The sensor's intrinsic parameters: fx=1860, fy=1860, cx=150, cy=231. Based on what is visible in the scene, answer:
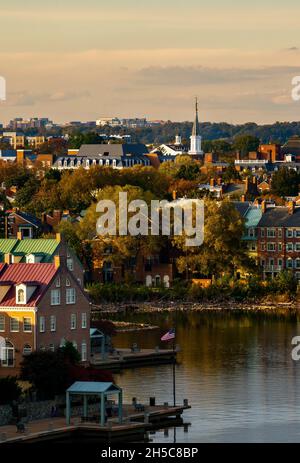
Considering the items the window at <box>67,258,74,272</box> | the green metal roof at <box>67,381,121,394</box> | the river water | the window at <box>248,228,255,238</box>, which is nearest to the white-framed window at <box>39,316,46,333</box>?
the window at <box>67,258,74,272</box>

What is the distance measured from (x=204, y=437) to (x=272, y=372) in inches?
658

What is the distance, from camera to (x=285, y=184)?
503 ft

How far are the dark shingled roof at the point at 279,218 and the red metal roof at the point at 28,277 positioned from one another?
50145 mm

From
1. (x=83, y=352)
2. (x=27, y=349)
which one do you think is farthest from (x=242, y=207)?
(x=27, y=349)

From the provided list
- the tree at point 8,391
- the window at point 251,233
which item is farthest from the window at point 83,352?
the window at point 251,233

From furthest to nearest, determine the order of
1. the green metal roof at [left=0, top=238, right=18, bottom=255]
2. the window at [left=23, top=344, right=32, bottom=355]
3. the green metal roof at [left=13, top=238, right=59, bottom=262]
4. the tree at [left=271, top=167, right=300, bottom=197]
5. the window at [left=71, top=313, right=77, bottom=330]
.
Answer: the tree at [left=271, top=167, right=300, bottom=197] → the green metal roof at [left=0, top=238, right=18, bottom=255] → the green metal roof at [left=13, top=238, right=59, bottom=262] → the window at [left=71, top=313, right=77, bottom=330] → the window at [left=23, top=344, right=32, bottom=355]

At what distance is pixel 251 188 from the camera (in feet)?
480

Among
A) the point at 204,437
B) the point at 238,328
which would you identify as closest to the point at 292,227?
the point at 238,328

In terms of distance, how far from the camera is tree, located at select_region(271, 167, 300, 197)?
151 metres

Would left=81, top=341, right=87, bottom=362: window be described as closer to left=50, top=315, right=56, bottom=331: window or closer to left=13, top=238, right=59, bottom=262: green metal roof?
left=50, top=315, right=56, bottom=331: window

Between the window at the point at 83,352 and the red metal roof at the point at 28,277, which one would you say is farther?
the window at the point at 83,352

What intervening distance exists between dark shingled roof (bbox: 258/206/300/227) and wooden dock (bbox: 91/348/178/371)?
1429 inches

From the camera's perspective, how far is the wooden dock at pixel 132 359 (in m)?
76.3

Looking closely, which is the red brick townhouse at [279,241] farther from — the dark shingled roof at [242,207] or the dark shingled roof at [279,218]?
the dark shingled roof at [242,207]
